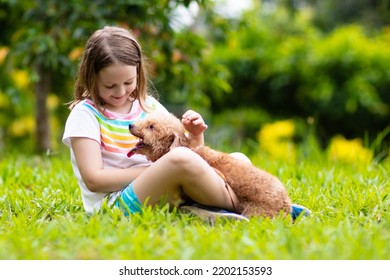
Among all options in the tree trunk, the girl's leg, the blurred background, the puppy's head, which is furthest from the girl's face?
the tree trunk

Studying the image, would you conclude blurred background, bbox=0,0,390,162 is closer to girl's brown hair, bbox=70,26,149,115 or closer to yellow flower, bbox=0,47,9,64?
yellow flower, bbox=0,47,9,64

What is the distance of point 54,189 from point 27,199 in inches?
17.8

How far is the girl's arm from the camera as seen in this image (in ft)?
10.1

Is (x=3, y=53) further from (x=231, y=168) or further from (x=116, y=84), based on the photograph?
(x=231, y=168)

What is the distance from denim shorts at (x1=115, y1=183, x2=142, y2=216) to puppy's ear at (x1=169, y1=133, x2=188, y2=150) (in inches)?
12.0

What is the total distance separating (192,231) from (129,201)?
0.53 m

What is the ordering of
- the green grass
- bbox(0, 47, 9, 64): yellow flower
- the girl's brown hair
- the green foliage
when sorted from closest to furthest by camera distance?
1. the green grass
2. the girl's brown hair
3. bbox(0, 47, 9, 64): yellow flower
4. the green foliage

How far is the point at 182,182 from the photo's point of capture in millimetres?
2918

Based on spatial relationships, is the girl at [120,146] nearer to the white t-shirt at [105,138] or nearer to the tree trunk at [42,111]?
the white t-shirt at [105,138]

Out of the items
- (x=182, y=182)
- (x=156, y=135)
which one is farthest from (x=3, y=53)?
(x=182, y=182)

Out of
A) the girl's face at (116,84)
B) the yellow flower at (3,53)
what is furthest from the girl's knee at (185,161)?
the yellow flower at (3,53)

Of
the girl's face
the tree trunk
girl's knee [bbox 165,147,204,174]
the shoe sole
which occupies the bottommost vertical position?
the tree trunk

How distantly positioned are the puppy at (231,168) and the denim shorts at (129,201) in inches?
8.2
